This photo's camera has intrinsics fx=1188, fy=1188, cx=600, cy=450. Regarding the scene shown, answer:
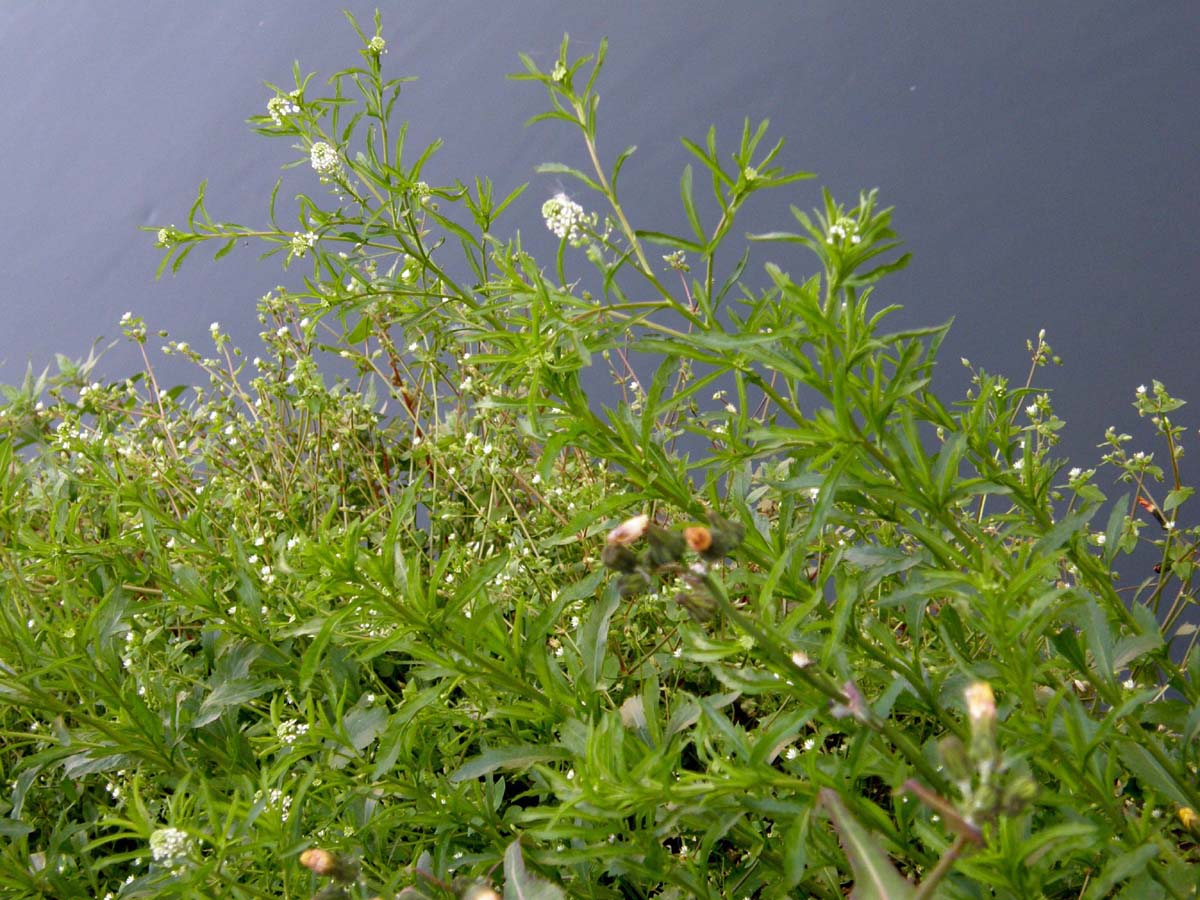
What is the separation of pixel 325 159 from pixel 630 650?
0.89m

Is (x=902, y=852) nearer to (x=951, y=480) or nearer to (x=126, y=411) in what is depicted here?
(x=951, y=480)

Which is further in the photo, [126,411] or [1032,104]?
[1032,104]

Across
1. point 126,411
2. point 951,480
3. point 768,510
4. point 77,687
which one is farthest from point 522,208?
point 951,480

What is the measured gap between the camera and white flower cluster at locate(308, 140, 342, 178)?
5.16 ft

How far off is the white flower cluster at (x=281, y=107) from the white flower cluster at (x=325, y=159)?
0.08 meters

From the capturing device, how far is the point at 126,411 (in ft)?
7.83

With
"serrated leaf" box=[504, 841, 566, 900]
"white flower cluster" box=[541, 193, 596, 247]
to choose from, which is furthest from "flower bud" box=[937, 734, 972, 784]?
"white flower cluster" box=[541, 193, 596, 247]

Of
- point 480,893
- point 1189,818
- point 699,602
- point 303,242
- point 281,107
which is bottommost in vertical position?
point 1189,818

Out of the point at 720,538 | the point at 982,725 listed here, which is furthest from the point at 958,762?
the point at 720,538

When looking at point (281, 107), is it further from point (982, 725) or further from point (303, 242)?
point (982, 725)

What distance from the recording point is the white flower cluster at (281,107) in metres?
1.62

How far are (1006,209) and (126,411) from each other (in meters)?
1.84

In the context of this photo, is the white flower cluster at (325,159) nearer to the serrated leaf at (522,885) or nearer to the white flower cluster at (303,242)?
the white flower cluster at (303,242)

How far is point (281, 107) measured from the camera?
1.64 m
